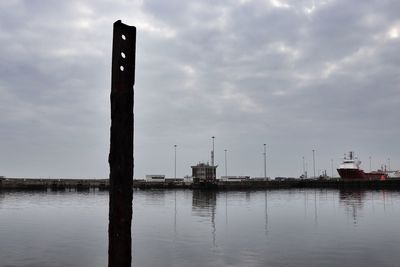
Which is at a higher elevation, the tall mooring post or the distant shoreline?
the tall mooring post

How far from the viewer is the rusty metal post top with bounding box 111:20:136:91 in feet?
27.8

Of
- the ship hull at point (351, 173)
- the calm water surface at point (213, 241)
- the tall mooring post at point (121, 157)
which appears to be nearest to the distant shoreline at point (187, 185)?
the ship hull at point (351, 173)

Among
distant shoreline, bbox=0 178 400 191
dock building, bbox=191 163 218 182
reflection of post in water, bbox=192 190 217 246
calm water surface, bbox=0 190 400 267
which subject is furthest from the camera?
dock building, bbox=191 163 218 182

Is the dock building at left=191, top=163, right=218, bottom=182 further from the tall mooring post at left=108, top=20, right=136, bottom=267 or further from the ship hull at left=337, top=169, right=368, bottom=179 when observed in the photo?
the tall mooring post at left=108, top=20, right=136, bottom=267

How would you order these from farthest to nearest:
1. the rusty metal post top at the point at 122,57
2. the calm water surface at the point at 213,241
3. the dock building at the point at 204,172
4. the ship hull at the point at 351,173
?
the ship hull at the point at 351,173 → the dock building at the point at 204,172 → the calm water surface at the point at 213,241 → the rusty metal post top at the point at 122,57

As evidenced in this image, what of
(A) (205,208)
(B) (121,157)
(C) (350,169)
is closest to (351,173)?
(C) (350,169)

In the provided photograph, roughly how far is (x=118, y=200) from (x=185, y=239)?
1987cm

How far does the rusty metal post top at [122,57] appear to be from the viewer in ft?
27.8

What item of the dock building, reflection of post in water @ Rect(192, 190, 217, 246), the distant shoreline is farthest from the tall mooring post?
the dock building

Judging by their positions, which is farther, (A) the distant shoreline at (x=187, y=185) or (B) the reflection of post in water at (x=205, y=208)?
(A) the distant shoreline at (x=187, y=185)

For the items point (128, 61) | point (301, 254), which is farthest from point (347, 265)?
point (128, 61)

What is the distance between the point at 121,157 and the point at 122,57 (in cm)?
211

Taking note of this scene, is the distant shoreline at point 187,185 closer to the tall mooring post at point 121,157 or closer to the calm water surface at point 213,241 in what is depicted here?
the calm water surface at point 213,241

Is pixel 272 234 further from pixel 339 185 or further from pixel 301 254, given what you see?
pixel 339 185
